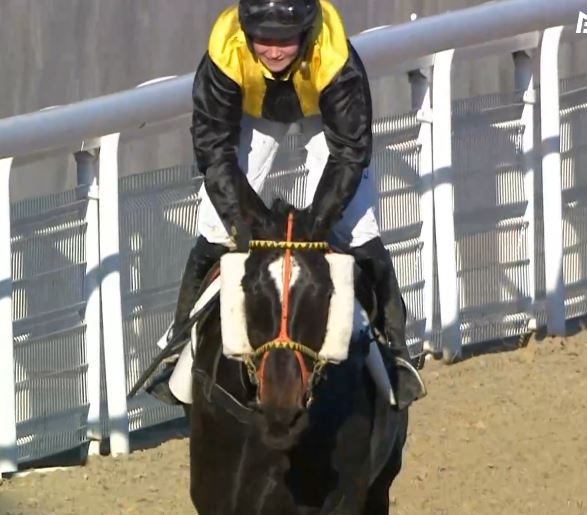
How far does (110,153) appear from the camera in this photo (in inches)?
285

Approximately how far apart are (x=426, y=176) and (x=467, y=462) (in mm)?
1647

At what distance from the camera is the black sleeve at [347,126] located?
512 cm

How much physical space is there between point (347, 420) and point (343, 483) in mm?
189

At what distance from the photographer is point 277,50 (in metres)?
5.11

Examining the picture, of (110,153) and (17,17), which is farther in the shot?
(17,17)

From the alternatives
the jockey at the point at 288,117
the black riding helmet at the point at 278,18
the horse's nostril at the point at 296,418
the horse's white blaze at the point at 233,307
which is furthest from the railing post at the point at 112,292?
the horse's nostril at the point at 296,418

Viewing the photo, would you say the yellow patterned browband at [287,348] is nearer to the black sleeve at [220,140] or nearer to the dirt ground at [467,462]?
the black sleeve at [220,140]

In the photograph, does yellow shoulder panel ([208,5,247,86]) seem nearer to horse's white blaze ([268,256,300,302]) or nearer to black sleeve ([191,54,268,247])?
black sleeve ([191,54,268,247])

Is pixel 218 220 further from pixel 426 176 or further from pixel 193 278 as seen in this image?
pixel 426 176

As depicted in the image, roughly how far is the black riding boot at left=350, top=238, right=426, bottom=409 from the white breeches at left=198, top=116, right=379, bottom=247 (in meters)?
0.06

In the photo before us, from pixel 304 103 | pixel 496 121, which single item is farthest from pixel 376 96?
pixel 304 103

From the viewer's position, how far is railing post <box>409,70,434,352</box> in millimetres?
8586

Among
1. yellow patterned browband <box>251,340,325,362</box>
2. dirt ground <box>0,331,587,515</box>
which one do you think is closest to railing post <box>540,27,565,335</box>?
dirt ground <box>0,331,587,515</box>

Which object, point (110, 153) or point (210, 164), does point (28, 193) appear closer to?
point (110, 153)
